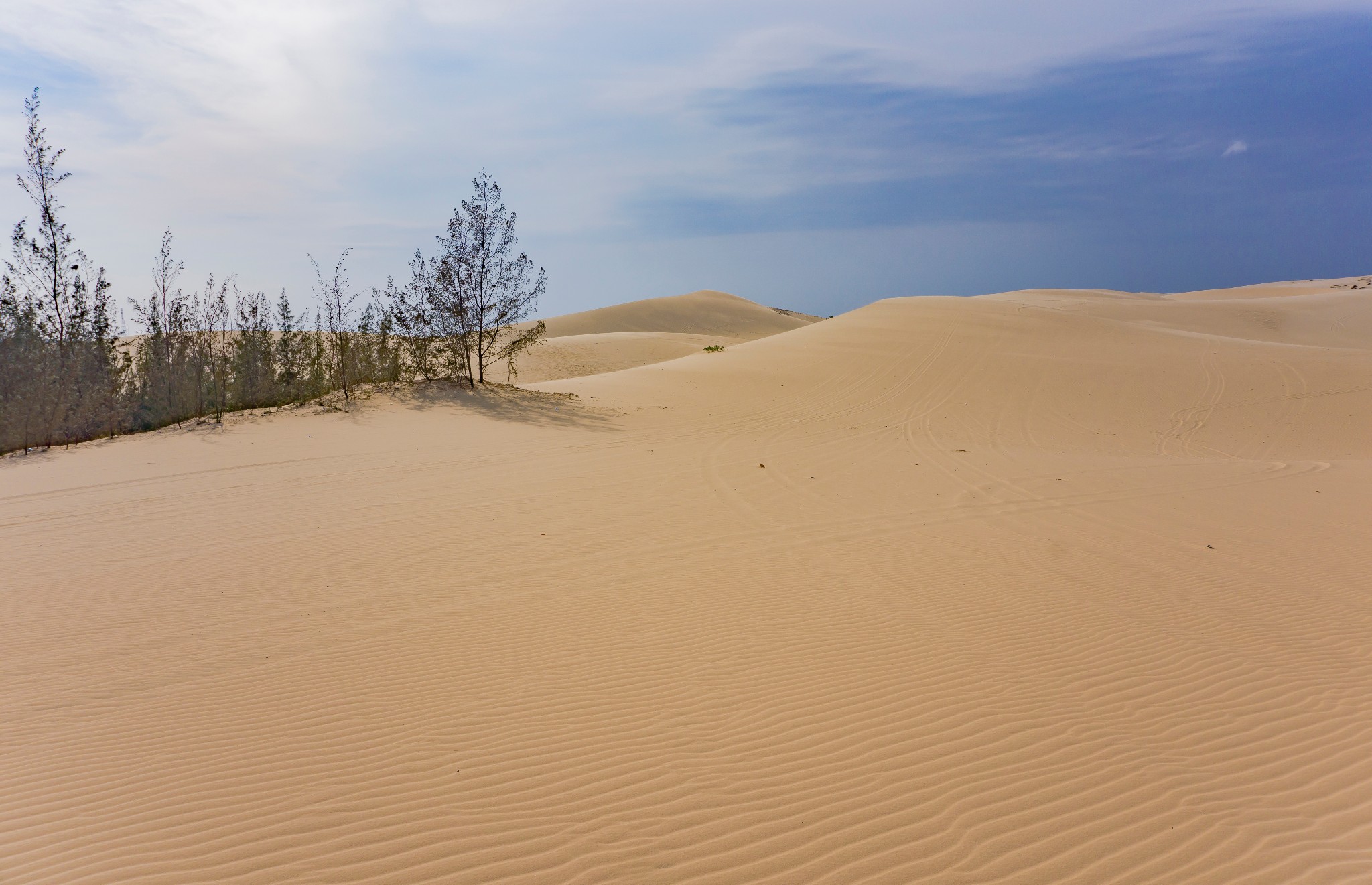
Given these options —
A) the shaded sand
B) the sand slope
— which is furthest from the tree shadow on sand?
the sand slope

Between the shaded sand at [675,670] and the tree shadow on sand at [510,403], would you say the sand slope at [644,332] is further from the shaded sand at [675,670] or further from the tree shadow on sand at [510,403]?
the shaded sand at [675,670]

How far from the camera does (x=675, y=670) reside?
16.8 ft

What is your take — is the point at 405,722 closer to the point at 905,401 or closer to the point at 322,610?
the point at 322,610

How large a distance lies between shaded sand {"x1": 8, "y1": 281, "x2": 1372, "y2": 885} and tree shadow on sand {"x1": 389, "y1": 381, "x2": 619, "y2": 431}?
169 inches

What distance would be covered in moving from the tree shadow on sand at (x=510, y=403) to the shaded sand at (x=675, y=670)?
4.30 metres

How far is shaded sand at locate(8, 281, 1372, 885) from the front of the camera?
11.1 ft

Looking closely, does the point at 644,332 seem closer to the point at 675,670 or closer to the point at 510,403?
the point at 510,403

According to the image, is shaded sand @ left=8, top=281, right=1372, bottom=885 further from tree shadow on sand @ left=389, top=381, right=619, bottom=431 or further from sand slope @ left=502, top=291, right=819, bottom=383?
sand slope @ left=502, top=291, right=819, bottom=383

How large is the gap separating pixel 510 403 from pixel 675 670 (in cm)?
1402

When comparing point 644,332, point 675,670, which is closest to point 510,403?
point 675,670

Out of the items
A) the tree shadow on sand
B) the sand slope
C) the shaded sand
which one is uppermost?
the sand slope

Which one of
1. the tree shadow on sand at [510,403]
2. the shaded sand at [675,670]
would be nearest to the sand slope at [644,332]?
the tree shadow on sand at [510,403]

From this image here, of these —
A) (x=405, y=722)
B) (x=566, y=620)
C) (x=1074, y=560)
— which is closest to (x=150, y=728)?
(x=405, y=722)

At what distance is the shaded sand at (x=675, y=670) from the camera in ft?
11.1
